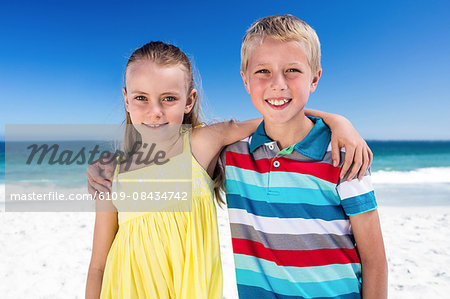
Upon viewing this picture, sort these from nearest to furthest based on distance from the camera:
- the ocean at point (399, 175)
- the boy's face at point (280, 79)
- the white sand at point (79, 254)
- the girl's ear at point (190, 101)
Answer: the boy's face at point (280, 79) → the girl's ear at point (190, 101) → the white sand at point (79, 254) → the ocean at point (399, 175)

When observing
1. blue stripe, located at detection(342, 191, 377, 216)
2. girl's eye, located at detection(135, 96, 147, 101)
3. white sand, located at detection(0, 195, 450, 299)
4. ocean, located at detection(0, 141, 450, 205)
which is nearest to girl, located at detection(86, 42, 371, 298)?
girl's eye, located at detection(135, 96, 147, 101)

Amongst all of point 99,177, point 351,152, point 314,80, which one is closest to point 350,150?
point 351,152

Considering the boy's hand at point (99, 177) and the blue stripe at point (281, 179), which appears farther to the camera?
the boy's hand at point (99, 177)

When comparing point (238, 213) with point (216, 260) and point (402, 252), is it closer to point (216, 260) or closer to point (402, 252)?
point (216, 260)

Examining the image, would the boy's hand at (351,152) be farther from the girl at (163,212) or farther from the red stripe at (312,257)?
the red stripe at (312,257)

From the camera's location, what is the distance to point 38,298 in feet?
9.76

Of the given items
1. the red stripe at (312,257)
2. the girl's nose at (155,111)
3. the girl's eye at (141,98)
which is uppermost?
the girl's eye at (141,98)

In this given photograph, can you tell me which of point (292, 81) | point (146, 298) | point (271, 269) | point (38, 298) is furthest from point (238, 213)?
point (38, 298)

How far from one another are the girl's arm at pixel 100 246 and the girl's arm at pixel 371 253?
1110mm

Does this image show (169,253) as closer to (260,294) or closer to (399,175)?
(260,294)

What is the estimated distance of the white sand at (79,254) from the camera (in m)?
3.08

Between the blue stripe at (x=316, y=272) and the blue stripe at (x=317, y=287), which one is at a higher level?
the blue stripe at (x=316, y=272)

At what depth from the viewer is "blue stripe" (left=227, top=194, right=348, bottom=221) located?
4.79 feet

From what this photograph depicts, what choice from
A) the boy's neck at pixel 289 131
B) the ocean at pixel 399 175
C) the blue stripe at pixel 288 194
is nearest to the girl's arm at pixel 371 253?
the blue stripe at pixel 288 194
